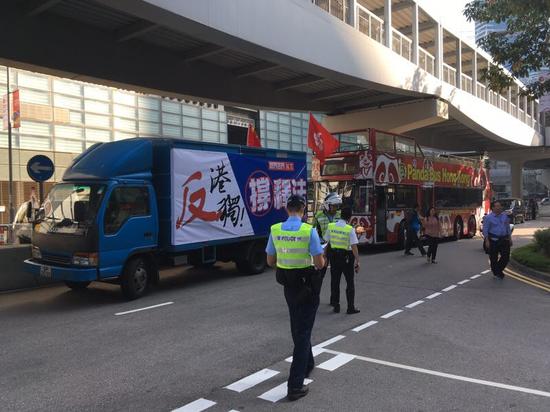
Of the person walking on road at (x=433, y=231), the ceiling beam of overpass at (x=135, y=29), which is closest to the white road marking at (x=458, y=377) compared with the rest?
the person walking on road at (x=433, y=231)

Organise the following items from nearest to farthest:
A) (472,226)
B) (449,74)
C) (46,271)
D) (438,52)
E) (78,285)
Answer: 1. (46,271)
2. (78,285)
3. (472,226)
4. (438,52)
5. (449,74)

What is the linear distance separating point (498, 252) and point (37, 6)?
39.0ft

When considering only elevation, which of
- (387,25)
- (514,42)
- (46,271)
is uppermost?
(387,25)

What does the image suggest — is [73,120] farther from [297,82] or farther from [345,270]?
[345,270]

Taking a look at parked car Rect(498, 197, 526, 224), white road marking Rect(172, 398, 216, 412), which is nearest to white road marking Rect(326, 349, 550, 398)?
white road marking Rect(172, 398, 216, 412)

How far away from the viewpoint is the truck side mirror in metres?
9.24

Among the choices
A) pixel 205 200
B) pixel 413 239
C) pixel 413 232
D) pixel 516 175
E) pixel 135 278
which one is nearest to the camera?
pixel 135 278

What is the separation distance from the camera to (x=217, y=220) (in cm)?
1162

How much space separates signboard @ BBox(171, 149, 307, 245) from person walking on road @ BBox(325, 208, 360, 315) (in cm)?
362

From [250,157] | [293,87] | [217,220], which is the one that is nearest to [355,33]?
[293,87]

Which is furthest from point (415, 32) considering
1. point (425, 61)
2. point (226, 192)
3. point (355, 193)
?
point (226, 192)

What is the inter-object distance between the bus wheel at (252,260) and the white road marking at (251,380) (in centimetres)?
707

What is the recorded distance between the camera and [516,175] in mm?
55125

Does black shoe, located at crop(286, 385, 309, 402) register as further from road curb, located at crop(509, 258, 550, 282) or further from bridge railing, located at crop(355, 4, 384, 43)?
bridge railing, located at crop(355, 4, 384, 43)
